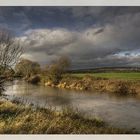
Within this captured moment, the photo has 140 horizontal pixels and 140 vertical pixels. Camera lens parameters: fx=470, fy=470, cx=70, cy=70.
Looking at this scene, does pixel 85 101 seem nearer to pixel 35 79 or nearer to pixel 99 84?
pixel 99 84

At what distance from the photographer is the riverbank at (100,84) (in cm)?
497

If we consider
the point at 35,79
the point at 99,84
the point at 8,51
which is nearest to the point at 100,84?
the point at 99,84

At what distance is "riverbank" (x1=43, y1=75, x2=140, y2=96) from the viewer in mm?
4967

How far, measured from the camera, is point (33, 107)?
496 centimetres

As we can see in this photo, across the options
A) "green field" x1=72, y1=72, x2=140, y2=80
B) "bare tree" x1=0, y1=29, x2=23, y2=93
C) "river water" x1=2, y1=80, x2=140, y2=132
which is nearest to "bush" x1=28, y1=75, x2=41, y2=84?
"river water" x1=2, y1=80, x2=140, y2=132

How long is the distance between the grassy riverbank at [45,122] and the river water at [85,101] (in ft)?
0.22

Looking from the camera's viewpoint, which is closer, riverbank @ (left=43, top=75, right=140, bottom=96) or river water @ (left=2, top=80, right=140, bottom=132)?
river water @ (left=2, top=80, right=140, bottom=132)

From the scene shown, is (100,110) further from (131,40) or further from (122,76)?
(131,40)

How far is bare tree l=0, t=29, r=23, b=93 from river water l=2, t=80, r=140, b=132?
0.20m

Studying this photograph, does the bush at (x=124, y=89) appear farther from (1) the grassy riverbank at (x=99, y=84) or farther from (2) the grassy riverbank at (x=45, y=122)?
(2) the grassy riverbank at (x=45, y=122)

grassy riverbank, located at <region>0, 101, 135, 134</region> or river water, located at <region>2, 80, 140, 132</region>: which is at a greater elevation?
river water, located at <region>2, 80, 140, 132</region>

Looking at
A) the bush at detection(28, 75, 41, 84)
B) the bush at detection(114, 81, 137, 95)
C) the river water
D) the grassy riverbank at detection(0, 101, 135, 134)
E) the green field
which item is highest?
the green field

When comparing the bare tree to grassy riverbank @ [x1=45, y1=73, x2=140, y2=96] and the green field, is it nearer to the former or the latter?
Answer: grassy riverbank @ [x1=45, y1=73, x2=140, y2=96]

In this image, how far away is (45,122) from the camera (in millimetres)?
4863
